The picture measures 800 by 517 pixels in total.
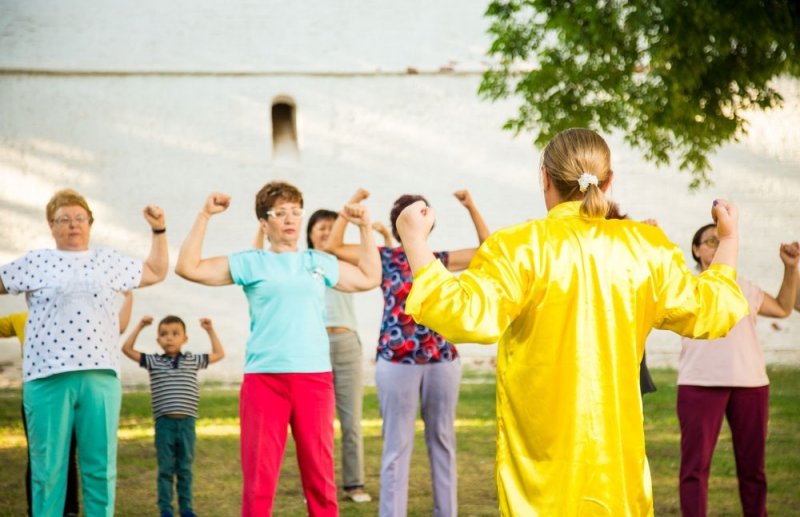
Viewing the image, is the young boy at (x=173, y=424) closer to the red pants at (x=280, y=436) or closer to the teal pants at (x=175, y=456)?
the teal pants at (x=175, y=456)

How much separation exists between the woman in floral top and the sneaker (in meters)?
1.28

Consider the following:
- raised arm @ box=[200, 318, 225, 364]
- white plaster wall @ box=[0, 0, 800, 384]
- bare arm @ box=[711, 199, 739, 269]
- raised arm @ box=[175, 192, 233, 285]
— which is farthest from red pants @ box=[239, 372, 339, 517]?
white plaster wall @ box=[0, 0, 800, 384]

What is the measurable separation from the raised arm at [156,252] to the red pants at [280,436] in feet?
2.24

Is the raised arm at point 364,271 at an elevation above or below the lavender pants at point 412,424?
above

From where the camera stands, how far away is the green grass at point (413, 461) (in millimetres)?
6262

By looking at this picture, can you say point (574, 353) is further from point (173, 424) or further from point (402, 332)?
point (173, 424)

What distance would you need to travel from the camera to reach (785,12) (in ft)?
26.9

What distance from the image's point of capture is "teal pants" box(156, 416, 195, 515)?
5.66 m

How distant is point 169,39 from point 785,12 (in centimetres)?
763

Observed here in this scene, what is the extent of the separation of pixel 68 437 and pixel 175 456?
1.08 m

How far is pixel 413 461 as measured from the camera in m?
7.73

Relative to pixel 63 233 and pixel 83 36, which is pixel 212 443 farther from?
pixel 83 36

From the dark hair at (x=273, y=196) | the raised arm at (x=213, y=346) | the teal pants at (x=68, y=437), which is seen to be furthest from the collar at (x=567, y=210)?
the raised arm at (x=213, y=346)

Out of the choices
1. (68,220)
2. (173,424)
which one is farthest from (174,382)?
(68,220)
